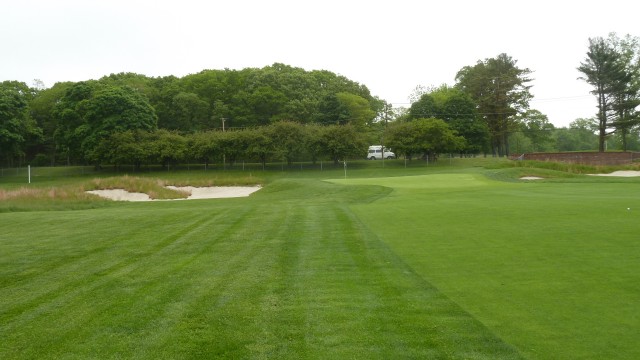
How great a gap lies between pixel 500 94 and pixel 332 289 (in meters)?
86.0

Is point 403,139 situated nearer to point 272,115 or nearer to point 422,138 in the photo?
point 422,138

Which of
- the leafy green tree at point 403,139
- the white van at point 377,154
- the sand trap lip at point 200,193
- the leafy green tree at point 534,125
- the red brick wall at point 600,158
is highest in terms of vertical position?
the leafy green tree at point 534,125

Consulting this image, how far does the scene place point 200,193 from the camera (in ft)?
159

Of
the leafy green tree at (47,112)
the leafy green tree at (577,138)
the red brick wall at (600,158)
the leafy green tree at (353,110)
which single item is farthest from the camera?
the leafy green tree at (577,138)

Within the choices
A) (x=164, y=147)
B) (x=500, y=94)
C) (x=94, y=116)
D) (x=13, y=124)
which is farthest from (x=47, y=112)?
(x=500, y=94)

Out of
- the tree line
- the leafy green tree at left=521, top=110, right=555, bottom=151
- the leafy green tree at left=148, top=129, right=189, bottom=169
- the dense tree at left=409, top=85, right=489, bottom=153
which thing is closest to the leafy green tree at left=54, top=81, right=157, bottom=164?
the tree line

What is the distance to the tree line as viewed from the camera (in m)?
69.8

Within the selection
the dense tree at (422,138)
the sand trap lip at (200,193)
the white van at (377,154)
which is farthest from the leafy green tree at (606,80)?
the sand trap lip at (200,193)

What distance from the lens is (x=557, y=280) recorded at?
8617mm

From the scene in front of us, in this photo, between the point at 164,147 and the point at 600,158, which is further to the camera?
the point at 164,147

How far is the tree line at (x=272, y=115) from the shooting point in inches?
2746

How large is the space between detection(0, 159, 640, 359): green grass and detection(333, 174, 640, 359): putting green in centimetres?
3

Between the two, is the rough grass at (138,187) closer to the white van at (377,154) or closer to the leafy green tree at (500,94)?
the white van at (377,154)

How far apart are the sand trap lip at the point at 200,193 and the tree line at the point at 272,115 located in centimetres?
1844
